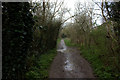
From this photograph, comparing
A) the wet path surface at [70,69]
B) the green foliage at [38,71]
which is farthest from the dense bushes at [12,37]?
the wet path surface at [70,69]

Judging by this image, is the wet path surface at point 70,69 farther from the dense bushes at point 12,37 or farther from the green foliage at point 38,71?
the dense bushes at point 12,37

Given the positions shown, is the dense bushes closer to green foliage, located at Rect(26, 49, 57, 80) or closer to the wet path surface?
green foliage, located at Rect(26, 49, 57, 80)

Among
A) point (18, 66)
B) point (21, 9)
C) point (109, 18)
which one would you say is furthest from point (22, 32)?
point (109, 18)

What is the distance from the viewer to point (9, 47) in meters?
2.70

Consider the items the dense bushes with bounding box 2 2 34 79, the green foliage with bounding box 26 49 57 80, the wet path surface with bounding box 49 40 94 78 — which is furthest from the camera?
the wet path surface with bounding box 49 40 94 78

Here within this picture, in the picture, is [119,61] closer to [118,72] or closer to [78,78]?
[118,72]

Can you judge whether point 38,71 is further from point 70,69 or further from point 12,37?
point 12,37

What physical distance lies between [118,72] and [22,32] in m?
4.26

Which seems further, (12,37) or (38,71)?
(38,71)

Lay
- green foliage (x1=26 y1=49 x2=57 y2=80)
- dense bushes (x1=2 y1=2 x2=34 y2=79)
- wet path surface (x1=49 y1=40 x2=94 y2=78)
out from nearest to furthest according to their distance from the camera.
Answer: dense bushes (x1=2 y1=2 x2=34 y2=79)
green foliage (x1=26 y1=49 x2=57 y2=80)
wet path surface (x1=49 y1=40 x2=94 y2=78)

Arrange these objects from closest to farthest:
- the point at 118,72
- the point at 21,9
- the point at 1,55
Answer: the point at 1,55 < the point at 21,9 < the point at 118,72

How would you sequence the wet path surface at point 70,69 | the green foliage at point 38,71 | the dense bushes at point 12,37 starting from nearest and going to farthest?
the dense bushes at point 12,37, the green foliage at point 38,71, the wet path surface at point 70,69

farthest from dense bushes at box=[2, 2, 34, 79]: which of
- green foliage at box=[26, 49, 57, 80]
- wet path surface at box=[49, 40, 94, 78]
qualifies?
wet path surface at box=[49, 40, 94, 78]

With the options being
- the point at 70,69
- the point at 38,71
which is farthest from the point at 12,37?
the point at 70,69
